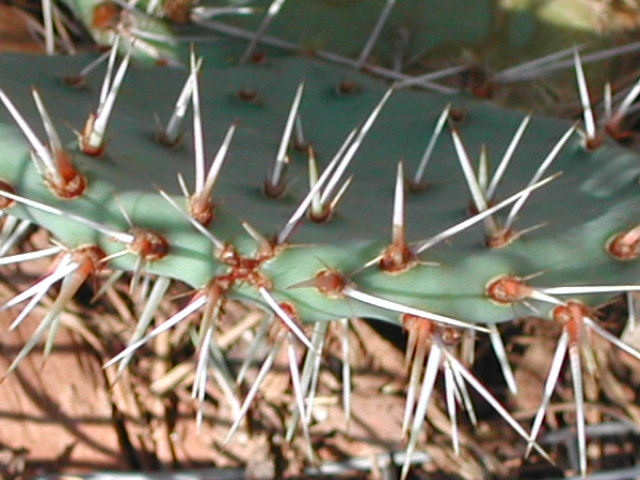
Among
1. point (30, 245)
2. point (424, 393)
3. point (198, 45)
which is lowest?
point (424, 393)

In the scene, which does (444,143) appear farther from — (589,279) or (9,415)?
(9,415)

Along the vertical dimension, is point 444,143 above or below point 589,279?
above

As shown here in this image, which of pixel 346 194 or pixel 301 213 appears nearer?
pixel 301 213

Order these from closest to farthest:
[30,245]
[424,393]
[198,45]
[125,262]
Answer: [125,262] < [424,393] < [198,45] < [30,245]

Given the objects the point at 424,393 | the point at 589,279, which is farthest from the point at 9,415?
the point at 589,279
